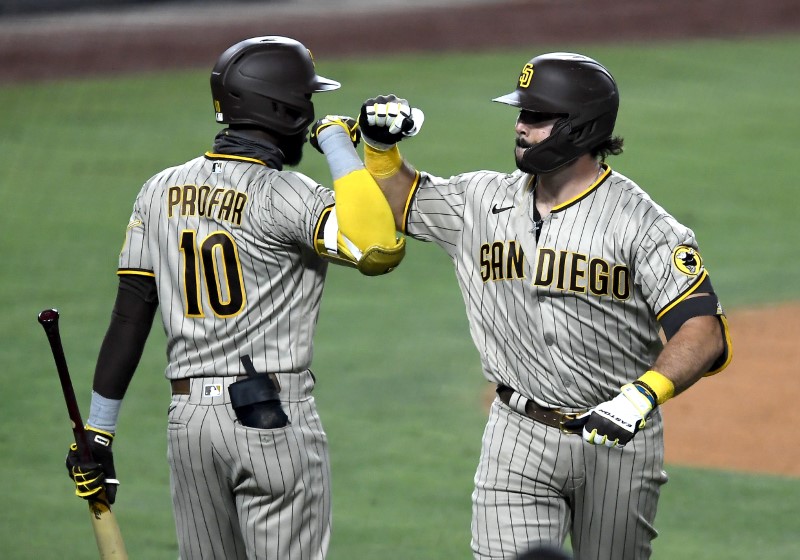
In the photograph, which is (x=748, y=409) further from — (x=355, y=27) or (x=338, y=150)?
(x=355, y=27)

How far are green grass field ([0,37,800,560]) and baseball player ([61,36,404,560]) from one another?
235 cm

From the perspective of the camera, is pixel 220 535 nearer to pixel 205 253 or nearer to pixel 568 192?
pixel 205 253

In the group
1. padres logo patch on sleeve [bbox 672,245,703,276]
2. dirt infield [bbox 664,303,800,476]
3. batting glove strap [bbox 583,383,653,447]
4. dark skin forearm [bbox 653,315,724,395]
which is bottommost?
dirt infield [bbox 664,303,800,476]

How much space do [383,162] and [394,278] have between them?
728 cm

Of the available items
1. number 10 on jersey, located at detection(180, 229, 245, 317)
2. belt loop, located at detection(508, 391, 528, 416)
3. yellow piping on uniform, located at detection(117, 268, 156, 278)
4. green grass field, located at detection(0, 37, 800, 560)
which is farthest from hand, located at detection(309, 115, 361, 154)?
green grass field, located at detection(0, 37, 800, 560)

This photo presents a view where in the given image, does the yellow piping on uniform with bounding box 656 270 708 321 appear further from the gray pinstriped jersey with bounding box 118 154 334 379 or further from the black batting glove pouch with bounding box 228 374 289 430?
the black batting glove pouch with bounding box 228 374 289 430

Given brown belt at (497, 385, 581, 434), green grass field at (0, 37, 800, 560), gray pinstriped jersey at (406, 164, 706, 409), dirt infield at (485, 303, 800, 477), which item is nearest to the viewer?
gray pinstriped jersey at (406, 164, 706, 409)

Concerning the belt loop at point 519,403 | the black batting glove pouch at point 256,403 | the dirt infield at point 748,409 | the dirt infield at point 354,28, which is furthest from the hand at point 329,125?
the dirt infield at point 354,28

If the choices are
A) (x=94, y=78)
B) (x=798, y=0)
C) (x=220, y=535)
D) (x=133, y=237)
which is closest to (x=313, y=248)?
(x=133, y=237)

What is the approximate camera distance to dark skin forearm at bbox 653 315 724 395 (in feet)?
15.0

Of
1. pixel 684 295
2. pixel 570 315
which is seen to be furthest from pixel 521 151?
pixel 684 295

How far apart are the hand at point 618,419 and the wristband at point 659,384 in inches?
2.5

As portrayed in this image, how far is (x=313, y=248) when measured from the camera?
4637mm

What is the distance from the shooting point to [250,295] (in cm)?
466
